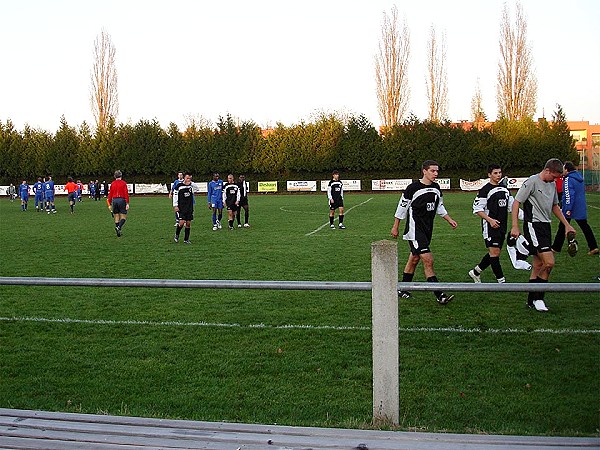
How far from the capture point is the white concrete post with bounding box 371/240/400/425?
4004 mm

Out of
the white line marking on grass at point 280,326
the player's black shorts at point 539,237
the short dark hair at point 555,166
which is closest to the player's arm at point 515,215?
the player's black shorts at point 539,237

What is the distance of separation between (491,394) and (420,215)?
169 inches

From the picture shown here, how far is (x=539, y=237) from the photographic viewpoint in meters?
8.54

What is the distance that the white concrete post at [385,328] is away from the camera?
400 centimetres

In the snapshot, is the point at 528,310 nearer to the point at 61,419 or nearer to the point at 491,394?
the point at 491,394

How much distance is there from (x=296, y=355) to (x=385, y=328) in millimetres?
2666

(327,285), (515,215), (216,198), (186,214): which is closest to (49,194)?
(216,198)

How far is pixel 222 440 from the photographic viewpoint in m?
3.79

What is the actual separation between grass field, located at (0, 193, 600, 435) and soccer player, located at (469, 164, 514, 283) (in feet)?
3.49

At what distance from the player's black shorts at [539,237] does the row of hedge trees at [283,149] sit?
167 ft

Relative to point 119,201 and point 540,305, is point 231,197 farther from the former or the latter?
point 540,305

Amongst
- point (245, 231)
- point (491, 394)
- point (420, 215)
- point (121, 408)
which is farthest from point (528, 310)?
point (245, 231)

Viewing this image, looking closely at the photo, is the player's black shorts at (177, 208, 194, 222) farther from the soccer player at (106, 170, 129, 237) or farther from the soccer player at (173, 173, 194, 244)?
the soccer player at (106, 170, 129, 237)

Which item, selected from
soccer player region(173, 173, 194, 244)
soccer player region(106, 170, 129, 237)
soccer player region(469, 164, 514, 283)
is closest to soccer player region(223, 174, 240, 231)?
soccer player region(106, 170, 129, 237)
